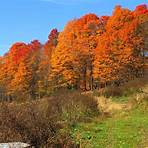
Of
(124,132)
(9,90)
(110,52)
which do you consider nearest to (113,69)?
(110,52)

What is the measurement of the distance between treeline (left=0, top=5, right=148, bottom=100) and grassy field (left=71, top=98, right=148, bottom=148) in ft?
70.5

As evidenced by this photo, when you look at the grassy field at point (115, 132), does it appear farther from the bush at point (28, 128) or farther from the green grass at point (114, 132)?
the bush at point (28, 128)

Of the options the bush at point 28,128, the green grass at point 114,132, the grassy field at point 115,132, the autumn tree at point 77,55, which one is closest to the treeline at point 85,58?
the autumn tree at point 77,55

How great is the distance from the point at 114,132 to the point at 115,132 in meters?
0.04

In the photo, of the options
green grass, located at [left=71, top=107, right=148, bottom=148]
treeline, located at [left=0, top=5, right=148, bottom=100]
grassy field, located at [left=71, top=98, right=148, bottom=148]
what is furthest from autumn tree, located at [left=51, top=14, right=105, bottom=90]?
green grass, located at [left=71, top=107, right=148, bottom=148]

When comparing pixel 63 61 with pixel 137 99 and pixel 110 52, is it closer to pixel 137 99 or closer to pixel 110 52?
pixel 110 52

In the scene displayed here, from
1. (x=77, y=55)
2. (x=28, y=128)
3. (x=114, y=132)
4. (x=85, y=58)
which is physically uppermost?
(x=77, y=55)

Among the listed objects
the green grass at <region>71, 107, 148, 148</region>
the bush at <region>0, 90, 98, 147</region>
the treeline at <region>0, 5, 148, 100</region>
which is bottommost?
the green grass at <region>71, 107, 148, 148</region>

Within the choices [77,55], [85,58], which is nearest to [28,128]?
[77,55]

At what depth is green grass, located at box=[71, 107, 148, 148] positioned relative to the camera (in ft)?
40.1

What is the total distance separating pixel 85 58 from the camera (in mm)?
54688

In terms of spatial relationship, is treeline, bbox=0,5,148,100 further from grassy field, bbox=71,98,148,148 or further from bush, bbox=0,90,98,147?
bush, bbox=0,90,98,147

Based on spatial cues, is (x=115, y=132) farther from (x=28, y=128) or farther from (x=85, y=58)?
(x=85, y=58)

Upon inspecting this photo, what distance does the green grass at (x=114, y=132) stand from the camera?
12.2 m
